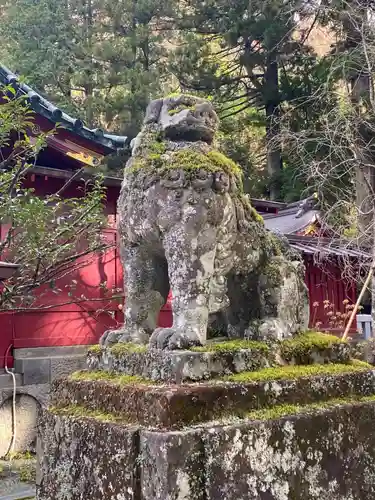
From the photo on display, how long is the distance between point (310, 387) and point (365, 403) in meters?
0.28

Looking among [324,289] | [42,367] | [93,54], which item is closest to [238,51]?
[93,54]

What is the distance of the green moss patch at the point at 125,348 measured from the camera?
2104 mm

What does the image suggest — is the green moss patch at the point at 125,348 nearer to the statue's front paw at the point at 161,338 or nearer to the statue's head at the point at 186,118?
the statue's front paw at the point at 161,338

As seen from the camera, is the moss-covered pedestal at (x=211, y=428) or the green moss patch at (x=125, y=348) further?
the green moss patch at (x=125, y=348)

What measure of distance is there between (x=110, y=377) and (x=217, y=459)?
61 centimetres

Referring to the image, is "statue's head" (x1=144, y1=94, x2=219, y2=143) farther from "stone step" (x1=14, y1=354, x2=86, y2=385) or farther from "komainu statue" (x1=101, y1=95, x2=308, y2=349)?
"stone step" (x1=14, y1=354, x2=86, y2=385)

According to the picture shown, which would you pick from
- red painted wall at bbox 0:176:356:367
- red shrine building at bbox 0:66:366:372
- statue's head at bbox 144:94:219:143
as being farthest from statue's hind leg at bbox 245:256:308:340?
red painted wall at bbox 0:176:356:367

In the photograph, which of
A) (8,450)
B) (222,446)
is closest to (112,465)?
(222,446)

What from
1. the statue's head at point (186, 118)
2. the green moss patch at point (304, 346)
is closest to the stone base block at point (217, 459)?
the green moss patch at point (304, 346)

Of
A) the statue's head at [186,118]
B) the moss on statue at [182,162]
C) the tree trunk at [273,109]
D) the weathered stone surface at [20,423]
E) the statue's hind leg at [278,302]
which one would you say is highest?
the tree trunk at [273,109]

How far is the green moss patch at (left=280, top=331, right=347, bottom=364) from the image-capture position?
2.24m

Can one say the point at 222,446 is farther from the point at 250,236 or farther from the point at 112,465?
the point at 250,236

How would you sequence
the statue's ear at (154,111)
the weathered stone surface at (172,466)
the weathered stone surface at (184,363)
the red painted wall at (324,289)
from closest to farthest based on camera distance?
the weathered stone surface at (172,466) < the weathered stone surface at (184,363) < the statue's ear at (154,111) < the red painted wall at (324,289)

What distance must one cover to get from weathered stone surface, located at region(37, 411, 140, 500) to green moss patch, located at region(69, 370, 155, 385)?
0.17 metres
